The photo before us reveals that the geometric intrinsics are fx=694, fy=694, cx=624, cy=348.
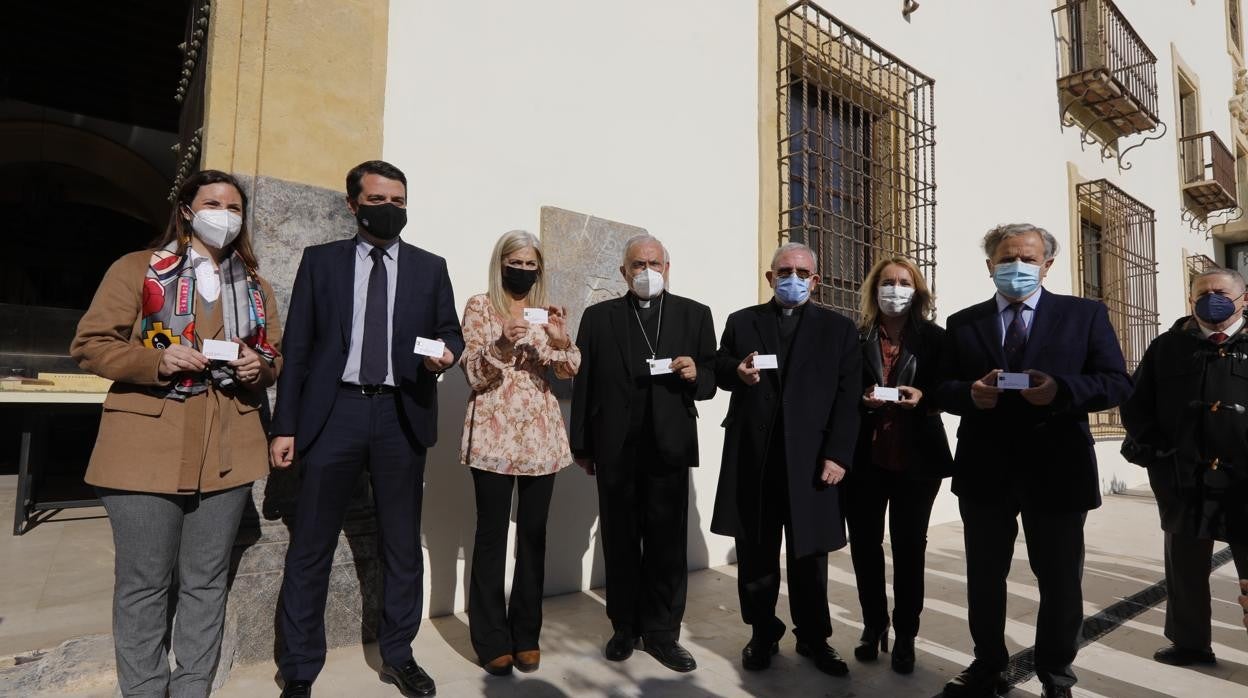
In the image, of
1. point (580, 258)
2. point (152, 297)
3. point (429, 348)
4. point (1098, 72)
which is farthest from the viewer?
point (1098, 72)

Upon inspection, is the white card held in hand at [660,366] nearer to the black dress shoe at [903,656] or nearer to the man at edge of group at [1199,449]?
the black dress shoe at [903,656]

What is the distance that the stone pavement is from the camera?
8.32 feet

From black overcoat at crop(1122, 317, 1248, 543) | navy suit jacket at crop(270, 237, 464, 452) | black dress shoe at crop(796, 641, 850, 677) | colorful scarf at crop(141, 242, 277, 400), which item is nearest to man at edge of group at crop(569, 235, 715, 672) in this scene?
black dress shoe at crop(796, 641, 850, 677)

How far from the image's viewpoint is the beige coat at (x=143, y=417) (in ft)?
6.29

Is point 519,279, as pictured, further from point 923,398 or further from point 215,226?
point 923,398

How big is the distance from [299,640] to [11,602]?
6.83ft

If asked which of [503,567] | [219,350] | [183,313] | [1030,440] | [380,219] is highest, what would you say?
[380,219]

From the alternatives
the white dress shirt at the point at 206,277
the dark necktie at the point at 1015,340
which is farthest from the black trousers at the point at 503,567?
the dark necktie at the point at 1015,340

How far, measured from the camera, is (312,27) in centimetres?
287

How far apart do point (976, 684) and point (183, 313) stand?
2.92m

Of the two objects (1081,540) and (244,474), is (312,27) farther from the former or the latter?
(1081,540)

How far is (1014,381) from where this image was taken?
7.25 feet

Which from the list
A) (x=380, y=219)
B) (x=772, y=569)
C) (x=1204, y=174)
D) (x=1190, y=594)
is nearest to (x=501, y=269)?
(x=380, y=219)

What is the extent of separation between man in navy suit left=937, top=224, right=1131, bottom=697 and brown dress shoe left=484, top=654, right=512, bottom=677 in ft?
5.28
